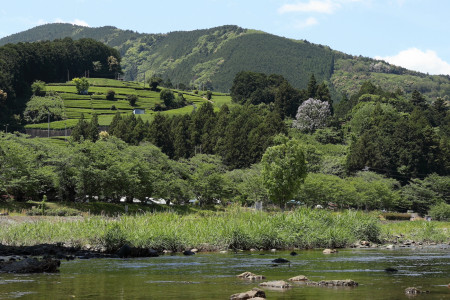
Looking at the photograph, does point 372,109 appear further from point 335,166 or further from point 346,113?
point 335,166

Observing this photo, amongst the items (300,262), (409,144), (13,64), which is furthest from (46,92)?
(300,262)

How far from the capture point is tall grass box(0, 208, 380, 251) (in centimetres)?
3856

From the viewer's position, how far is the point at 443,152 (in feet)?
432

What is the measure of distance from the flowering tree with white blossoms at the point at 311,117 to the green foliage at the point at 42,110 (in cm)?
6729

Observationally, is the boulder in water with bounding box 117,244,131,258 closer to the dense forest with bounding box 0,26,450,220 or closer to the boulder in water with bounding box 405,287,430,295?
the boulder in water with bounding box 405,287,430,295

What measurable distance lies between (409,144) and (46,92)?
112m

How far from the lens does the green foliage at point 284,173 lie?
83.2 meters

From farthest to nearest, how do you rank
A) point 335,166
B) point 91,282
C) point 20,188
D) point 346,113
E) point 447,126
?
point 346,113, point 447,126, point 335,166, point 20,188, point 91,282

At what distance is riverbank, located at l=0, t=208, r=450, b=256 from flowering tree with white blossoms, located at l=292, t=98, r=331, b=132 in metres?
117

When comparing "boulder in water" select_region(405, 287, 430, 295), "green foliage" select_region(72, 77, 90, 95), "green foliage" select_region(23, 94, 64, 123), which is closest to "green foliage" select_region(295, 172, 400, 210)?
"boulder in water" select_region(405, 287, 430, 295)

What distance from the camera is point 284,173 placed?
83188mm

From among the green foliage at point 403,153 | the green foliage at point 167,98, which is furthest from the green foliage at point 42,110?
the green foliage at point 403,153

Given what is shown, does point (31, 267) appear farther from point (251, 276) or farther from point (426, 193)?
point (426, 193)

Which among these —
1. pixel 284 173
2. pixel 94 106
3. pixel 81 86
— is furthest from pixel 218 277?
pixel 81 86
